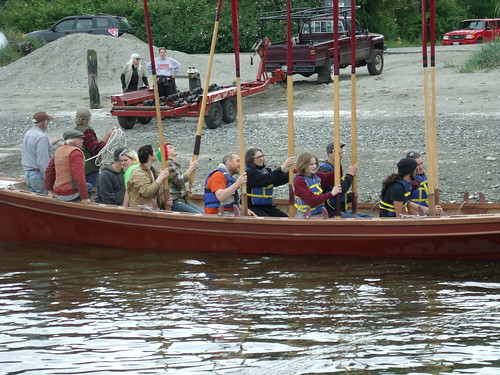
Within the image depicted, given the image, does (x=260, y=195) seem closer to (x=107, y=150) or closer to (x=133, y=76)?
(x=107, y=150)

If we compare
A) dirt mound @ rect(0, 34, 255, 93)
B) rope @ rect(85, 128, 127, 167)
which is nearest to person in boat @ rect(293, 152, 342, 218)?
rope @ rect(85, 128, 127, 167)

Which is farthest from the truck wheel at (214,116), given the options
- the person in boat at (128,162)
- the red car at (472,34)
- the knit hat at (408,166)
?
the red car at (472,34)

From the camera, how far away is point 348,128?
1702 cm

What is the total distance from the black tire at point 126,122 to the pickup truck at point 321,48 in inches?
161

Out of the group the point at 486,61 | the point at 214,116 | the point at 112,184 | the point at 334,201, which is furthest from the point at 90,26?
the point at 334,201

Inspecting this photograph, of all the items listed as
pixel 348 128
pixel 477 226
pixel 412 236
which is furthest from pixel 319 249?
pixel 348 128

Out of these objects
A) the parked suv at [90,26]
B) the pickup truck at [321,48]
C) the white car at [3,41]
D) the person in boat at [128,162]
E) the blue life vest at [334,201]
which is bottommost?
the blue life vest at [334,201]

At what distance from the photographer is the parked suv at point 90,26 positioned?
31.4 m

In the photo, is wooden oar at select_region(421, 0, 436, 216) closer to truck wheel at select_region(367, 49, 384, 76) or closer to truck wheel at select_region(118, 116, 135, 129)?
truck wheel at select_region(118, 116, 135, 129)

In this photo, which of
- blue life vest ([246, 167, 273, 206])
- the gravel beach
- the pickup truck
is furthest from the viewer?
the pickup truck

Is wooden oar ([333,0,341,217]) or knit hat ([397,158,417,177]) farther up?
wooden oar ([333,0,341,217])

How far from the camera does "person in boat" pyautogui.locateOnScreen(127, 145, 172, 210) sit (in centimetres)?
1030

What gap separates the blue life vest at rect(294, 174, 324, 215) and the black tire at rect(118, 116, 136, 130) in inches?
348

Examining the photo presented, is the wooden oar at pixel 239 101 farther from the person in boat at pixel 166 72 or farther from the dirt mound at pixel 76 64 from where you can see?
the dirt mound at pixel 76 64
